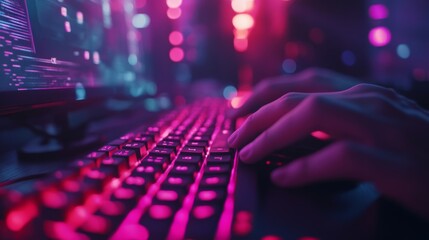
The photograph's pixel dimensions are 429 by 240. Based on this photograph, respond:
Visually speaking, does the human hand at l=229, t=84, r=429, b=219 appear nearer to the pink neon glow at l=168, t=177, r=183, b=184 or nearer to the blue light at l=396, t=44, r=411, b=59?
the pink neon glow at l=168, t=177, r=183, b=184

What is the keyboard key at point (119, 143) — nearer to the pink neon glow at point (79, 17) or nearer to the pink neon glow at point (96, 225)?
the pink neon glow at point (96, 225)

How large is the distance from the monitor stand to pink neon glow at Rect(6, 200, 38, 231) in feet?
1.13

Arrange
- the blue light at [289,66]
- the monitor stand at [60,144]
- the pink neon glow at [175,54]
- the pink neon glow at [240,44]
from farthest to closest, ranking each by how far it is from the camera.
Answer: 1. the pink neon glow at [240,44]
2. the blue light at [289,66]
3. the pink neon glow at [175,54]
4. the monitor stand at [60,144]

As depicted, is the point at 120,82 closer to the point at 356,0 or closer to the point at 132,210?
the point at 132,210

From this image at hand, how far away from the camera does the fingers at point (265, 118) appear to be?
404 millimetres

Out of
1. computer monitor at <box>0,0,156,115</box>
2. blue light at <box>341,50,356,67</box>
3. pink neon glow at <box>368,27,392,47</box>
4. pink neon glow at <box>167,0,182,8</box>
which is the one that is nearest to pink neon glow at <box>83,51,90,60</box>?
computer monitor at <box>0,0,156,115</box>

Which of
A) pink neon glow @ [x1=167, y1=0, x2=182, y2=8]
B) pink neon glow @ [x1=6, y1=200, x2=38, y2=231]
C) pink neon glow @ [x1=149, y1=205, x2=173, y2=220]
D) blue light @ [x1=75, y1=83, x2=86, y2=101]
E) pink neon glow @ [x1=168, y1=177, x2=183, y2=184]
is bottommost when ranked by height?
pink neon glow @ [x1=149, y1=205, x2=173, y2=220]

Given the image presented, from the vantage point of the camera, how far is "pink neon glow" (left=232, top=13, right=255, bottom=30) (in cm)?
230

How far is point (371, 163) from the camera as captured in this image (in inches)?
11.3

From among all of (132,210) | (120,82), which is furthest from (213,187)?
(120,82)

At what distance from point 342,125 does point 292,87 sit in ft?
1.33

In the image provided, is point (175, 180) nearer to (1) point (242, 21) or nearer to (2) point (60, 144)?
(2) point (60, 144)

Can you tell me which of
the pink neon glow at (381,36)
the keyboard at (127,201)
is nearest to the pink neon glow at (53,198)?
the keyboard at (127,201)

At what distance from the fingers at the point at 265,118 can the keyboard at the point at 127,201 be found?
6cm
